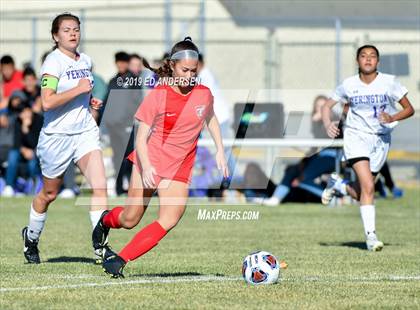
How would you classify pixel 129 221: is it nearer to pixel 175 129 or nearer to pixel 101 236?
pixel 101 236

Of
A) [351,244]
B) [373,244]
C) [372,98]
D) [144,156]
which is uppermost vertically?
Answer: [372,98]

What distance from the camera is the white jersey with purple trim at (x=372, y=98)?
39.1ft

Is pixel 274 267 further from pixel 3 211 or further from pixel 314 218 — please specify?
pixel 3 211

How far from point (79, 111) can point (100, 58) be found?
1683cm

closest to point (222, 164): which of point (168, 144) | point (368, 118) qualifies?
point (168, 144)

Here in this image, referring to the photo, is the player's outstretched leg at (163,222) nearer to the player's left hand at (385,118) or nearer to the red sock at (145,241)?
the red sock at (145,241)

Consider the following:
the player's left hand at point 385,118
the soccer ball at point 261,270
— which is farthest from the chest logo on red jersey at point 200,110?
the player's left hand at point 385,118

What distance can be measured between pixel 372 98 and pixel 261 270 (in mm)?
4237

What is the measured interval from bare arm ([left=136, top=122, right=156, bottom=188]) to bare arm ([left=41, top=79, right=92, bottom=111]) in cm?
114

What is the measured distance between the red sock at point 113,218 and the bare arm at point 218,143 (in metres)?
0.96

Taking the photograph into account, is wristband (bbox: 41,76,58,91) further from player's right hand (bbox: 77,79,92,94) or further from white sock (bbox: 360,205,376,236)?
white sock (bbox: 360,205,376,236)

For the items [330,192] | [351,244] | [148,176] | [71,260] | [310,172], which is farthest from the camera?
[310,172]

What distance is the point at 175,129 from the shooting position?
27.7 ft

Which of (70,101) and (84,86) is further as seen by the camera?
(70,101)
